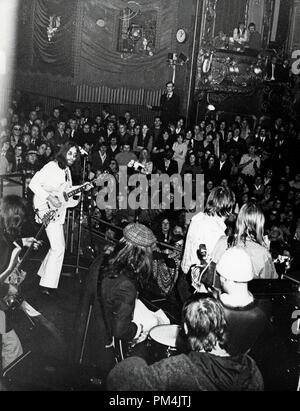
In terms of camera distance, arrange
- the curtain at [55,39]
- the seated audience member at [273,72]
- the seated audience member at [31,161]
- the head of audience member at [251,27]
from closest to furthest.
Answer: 1. the seated audience member at [31,161]
2. the curtain at [55,39]
3. the head of audience member at [251,27]
4. the seated audience member at [273,72]

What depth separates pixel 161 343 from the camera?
354 centimetres

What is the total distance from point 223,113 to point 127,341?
1308 centimetres

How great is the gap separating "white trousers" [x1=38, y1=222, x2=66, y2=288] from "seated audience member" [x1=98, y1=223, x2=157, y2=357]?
7.90 feet

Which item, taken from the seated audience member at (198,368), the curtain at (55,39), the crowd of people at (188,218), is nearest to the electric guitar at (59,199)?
the crowd of people at (188,218)

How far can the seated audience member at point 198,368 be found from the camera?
7.89 ft

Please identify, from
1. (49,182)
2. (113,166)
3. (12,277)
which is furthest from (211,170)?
(12,277)

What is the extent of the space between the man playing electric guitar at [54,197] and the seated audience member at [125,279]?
2.41m

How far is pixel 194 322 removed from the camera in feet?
8.39

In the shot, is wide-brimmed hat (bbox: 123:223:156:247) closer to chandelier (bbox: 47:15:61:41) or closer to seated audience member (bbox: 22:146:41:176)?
seated audience member (bbox: 22:146:41:176)

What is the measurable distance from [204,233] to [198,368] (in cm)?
232

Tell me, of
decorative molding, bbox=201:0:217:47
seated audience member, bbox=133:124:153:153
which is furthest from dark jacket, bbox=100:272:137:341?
decorative molding, bbox=201:0:217:47

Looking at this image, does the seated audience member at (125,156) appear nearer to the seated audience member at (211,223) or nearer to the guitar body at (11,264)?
the seated audience member at (211,223)

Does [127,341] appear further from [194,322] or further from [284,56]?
[284,56]

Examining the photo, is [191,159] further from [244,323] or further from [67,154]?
[244,323]
